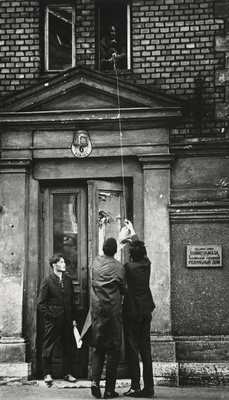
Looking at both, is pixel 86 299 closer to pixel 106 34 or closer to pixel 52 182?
pixel 52 182

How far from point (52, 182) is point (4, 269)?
1.44 metres

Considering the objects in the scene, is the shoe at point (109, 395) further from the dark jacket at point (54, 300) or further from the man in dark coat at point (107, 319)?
the dark jacket at point (54, 300)

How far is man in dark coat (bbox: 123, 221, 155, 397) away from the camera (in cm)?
952

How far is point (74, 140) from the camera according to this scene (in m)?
11.2

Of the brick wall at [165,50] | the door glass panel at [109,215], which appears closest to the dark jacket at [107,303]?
the door glass panel at [109,215]

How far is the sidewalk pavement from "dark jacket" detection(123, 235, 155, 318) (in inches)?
43.0

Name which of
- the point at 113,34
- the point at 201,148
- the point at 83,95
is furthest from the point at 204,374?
the point at 113,34

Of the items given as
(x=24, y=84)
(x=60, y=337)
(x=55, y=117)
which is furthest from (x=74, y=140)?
(x=60, y=337)

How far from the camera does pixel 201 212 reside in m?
11.0

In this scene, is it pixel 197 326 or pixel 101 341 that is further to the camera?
pixel 197 326

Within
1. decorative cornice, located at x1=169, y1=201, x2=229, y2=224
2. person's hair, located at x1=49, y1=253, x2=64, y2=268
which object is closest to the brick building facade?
decorative cornice, located at x1=169, y1=201, x2=229, y2=224

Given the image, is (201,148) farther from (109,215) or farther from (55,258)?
(55,258)

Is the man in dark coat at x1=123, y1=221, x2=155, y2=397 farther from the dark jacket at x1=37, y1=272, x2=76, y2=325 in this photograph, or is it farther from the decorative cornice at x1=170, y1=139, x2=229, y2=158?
the decorative cornice at x1=170, y1=139, x2=229, y2=158

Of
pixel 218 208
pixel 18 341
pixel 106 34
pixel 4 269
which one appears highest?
pixel 106 34
